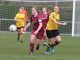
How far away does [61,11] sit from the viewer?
34281 millimetres

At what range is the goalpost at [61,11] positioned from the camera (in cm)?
3275

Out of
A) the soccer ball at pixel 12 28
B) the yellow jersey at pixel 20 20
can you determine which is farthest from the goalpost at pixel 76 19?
the yellow jersey at pixel 20 20

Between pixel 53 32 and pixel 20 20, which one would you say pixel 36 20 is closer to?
pixel 53 32

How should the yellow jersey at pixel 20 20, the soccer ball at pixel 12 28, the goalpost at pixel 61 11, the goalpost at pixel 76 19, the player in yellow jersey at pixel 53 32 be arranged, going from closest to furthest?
the player in yellow jersey at pixel 53 32, the yellow jersey at pixel 20 20, the goalpost at pixel 76 19, the goalpost at pixel 61 11, the soccer ball at pixel 12 28

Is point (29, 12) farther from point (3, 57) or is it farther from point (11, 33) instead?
point (3, 57)

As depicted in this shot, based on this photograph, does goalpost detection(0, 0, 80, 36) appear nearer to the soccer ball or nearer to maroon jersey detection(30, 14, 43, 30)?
the soccer ball

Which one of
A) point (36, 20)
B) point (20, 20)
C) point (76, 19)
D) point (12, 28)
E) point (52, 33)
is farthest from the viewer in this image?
point (12, 28)

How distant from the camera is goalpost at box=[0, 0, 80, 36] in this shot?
32.8m

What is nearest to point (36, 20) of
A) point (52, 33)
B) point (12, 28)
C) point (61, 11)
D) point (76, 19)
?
point (52, 33)

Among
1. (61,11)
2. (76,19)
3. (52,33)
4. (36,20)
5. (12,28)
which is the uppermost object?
(36,20)

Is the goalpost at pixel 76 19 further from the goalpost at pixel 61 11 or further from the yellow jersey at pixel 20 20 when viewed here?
the yellow jersey at pixel 20 20

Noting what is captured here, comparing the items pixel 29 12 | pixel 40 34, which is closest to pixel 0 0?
pixel 29 12

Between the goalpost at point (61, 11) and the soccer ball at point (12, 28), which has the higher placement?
the goalpost at point (61, 11)

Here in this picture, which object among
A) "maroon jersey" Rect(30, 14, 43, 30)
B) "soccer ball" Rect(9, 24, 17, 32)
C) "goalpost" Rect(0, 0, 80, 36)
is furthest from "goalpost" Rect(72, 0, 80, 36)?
"maroon jersey" Rect(30, 14, 43, 30)
